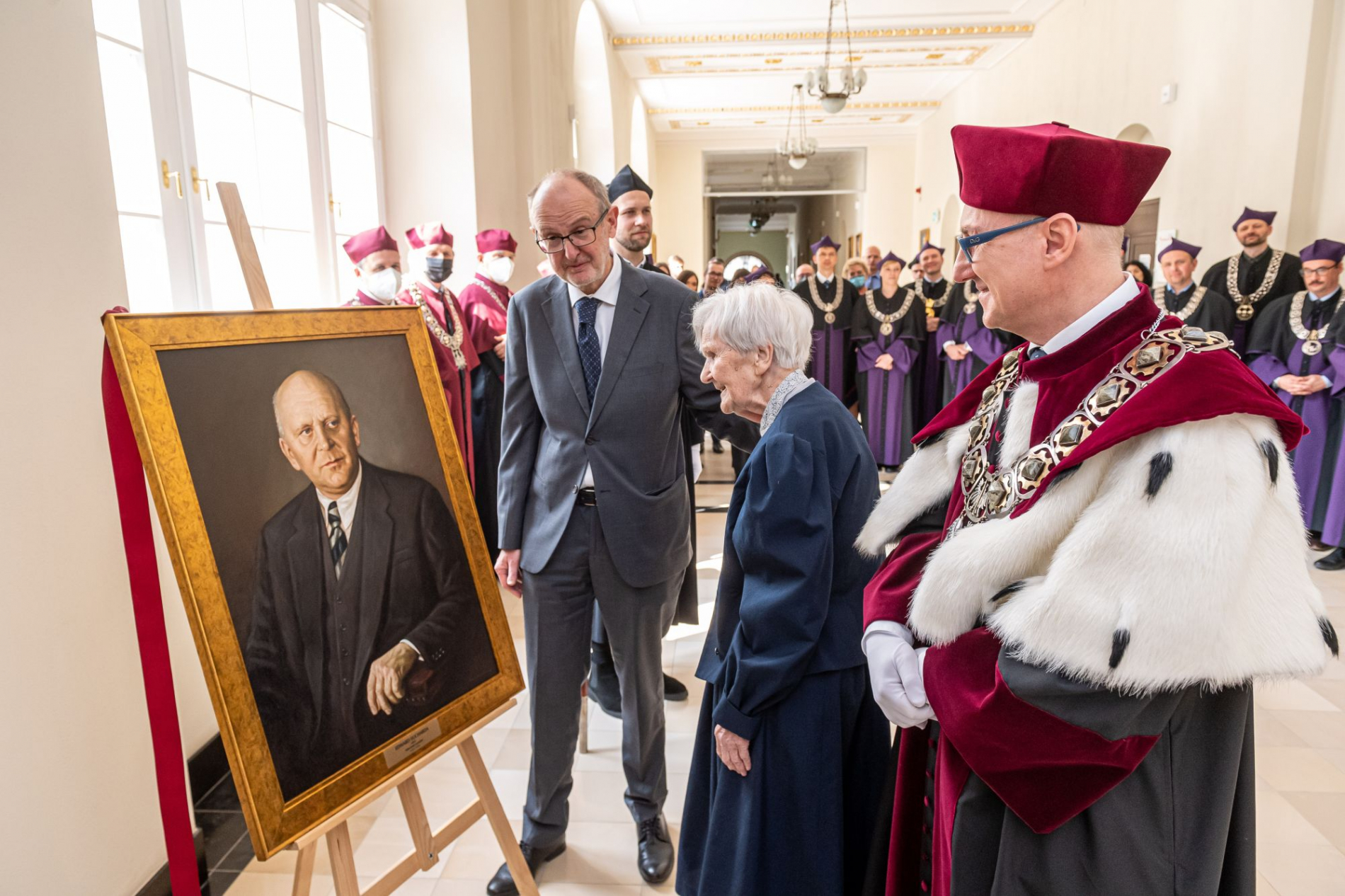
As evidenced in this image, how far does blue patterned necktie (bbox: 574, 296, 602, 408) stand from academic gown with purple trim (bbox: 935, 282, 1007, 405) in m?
5.47

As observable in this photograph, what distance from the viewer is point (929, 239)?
49.0 ft

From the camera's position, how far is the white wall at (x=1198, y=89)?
6102 millimetres

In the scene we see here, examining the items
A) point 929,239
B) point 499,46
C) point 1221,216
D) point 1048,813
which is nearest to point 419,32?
point 499,46

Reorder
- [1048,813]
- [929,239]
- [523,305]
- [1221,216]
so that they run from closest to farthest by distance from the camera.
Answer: [1048,813]
[523,305]
[1221,216]
[929,239]

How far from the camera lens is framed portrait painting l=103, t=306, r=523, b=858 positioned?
1.34 metres

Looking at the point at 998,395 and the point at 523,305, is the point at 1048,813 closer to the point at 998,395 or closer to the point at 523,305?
the point at 998,395

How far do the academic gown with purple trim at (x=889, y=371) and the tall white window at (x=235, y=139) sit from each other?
4477 millimetres

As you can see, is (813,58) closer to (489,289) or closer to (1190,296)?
(1190,296)

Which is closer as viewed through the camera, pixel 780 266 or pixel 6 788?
pixel 6 788

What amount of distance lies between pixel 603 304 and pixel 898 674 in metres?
1.23

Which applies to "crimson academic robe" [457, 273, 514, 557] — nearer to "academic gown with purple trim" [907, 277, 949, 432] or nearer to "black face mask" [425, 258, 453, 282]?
"black face mask" [425, 258, 453, 282]

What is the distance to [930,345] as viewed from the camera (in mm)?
7629

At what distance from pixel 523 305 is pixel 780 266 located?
107 ft

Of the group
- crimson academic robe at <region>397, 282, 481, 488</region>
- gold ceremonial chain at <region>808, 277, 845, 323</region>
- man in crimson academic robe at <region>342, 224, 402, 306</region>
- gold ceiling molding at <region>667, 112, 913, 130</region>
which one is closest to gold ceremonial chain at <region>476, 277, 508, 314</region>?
crimson academic robe at <region>397, 282, 481, 488</region>
